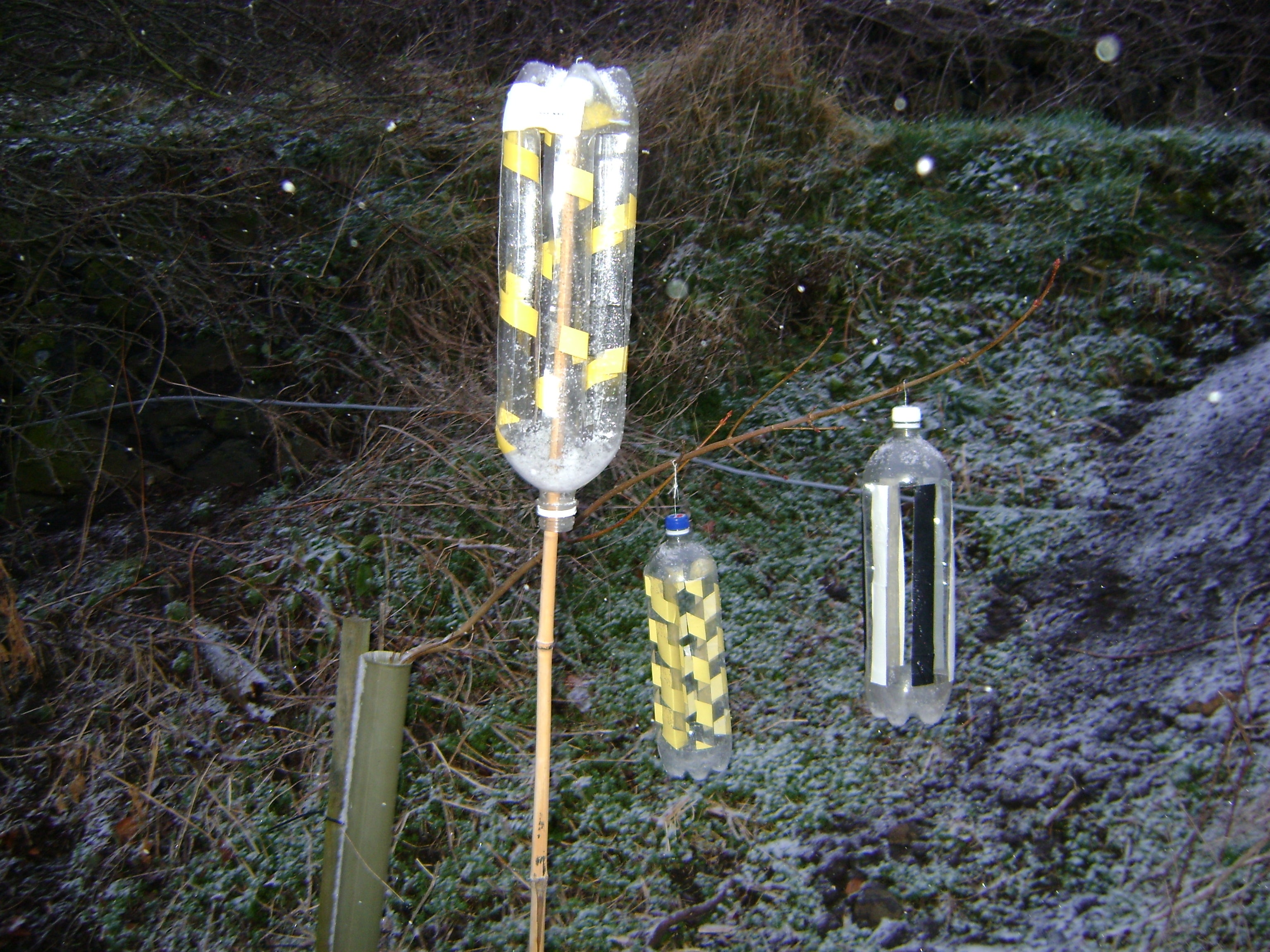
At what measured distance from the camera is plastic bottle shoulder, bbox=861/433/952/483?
142 centimetres

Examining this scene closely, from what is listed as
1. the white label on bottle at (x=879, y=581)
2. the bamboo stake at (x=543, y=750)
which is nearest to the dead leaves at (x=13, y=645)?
the bamboo stake at (x=543, y=750)

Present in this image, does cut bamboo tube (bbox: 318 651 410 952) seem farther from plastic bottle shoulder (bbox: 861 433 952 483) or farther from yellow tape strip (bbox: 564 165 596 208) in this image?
plastic bottle shoulder (bbox: 861 433 952 483)

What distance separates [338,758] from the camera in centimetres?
136

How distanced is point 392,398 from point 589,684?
0.81m

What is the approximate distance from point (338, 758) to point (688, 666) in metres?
0.67

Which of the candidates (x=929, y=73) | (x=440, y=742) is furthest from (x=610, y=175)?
(x=929, y=73)

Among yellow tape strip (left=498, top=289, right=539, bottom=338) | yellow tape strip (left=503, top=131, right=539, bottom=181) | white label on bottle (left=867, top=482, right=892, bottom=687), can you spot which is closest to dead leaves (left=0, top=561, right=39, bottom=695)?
yellow tape strip (left=498, top=289, right=539, bottom=338)

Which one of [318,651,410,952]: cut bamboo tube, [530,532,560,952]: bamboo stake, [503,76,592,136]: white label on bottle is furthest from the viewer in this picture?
[318,651,410,952]: cut bamboo tube

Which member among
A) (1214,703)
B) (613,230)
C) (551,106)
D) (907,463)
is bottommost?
(1214,703)

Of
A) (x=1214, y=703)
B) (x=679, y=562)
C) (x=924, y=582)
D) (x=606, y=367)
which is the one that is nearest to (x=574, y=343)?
(x=606, y=367)

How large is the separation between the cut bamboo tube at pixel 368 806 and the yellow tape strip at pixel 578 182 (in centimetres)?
88

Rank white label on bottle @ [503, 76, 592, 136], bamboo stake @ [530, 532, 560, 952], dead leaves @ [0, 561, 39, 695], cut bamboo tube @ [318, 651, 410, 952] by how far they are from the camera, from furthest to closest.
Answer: dead leaves @ [0, 561, 39, 695] < cut bamboo tube @ [318, 651, 410, 952] < bamboo stake @ [530, 532, 560, 952] < white label on bottle @ [503, 76, 592, 136]

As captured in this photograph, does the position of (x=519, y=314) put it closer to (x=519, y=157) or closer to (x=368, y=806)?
(x=519, y=157)

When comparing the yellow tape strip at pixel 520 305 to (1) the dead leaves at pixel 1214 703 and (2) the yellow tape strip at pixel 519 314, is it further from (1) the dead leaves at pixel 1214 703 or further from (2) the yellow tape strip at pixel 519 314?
(1) the dead leaves at pixel 1214 703
